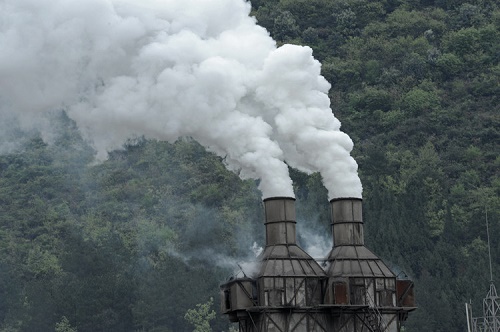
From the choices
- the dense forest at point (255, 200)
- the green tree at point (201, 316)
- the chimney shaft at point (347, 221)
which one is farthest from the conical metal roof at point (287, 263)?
the green tree at point (201, 316)

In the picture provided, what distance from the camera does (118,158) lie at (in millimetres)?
175375

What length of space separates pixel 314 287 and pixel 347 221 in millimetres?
3737

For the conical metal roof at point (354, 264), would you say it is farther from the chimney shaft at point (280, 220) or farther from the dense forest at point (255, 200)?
the dense forest at point (255, 200)

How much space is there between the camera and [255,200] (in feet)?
492

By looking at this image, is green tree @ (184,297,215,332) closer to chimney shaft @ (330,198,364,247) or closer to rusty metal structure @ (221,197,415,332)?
rusty metal structure @ (221,197,415,332)

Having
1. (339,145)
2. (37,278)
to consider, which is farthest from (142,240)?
(339,145)

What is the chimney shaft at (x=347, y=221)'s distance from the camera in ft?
237

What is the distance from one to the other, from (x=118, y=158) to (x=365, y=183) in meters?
35.9

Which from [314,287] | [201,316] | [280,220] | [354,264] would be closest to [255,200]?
[201,316]

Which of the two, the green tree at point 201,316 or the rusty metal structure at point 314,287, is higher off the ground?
the green tree at point 201,316

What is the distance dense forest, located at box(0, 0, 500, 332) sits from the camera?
137750 mm

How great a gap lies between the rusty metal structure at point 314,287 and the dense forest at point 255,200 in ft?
173

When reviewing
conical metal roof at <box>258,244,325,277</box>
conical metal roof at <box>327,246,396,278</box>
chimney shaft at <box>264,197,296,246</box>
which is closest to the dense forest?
conical metal roof at <box>327,246,396,278</box>

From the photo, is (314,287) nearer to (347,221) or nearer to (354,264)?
(354,264)
